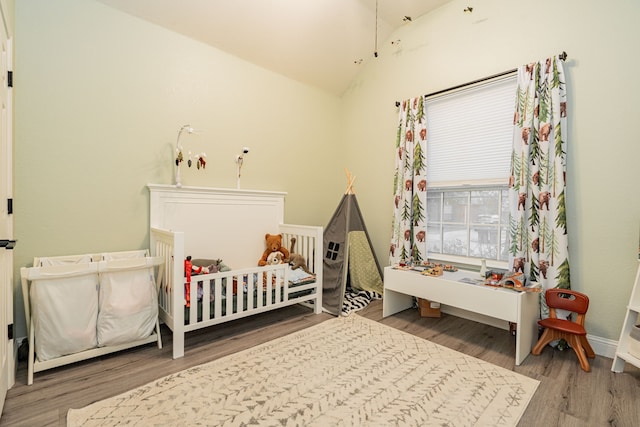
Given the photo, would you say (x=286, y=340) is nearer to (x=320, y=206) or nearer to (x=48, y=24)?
(x=320, y=206)

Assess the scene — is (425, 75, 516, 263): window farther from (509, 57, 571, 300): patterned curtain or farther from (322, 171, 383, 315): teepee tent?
(322, 171, 383, 315): teepee tent

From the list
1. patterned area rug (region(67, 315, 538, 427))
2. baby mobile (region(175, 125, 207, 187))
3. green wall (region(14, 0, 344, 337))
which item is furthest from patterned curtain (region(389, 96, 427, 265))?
baby mobile (region(175, 125, 207, 187))

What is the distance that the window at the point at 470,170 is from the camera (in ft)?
8.49

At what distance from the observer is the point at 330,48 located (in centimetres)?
329

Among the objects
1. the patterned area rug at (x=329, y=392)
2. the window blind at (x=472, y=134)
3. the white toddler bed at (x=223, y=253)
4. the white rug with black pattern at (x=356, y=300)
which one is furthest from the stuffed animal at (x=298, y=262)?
the window blind at (x=472, y=134)

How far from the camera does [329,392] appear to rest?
1.62m

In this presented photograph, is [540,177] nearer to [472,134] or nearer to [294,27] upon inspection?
[472,134]

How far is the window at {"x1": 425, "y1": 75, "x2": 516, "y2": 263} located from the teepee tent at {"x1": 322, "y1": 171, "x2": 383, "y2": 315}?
0.68 meters

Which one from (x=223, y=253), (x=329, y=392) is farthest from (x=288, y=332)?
(x=223, y=253)

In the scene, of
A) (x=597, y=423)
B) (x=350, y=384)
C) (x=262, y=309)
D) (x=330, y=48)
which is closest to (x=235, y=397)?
(x=350, y=384)

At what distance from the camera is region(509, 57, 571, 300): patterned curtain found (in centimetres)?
219

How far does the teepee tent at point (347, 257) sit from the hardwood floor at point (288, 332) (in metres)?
0.48

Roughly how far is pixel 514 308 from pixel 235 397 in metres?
1.78

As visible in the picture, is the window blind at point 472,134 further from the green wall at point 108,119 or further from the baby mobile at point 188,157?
the baby mobile at point 188,157
